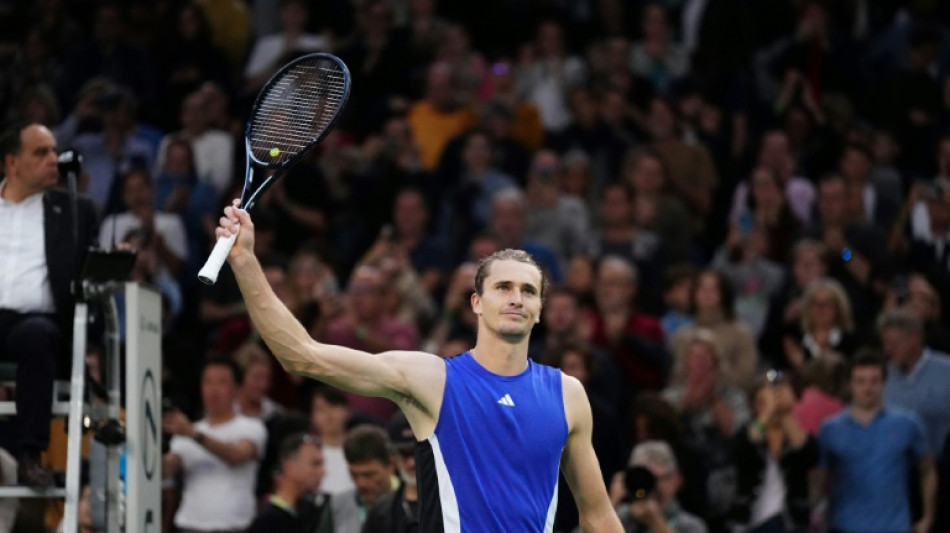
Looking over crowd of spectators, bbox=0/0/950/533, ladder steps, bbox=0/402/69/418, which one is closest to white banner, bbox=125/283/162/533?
ladder steps, bbox=0/402/69/418

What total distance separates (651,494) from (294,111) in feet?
12.9

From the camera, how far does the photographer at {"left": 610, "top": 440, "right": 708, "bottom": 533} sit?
10.0m

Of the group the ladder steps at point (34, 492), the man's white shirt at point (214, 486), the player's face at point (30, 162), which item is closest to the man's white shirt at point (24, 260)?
the player's face at point (30, 162)

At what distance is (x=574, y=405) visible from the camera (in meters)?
6.95

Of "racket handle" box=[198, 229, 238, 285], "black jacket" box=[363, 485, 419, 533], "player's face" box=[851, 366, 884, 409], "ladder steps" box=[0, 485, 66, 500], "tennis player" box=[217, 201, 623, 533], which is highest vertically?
"racket handle" box=[198, 229, 238, 285]

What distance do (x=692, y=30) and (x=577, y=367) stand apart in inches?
257

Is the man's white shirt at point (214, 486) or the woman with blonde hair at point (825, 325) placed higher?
the woman with blonde hair at point (825, 325)

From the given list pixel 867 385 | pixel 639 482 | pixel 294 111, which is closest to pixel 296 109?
pixel 294 111

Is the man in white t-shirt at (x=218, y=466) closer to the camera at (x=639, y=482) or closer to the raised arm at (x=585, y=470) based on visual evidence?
the camera at (x=639, y=482)

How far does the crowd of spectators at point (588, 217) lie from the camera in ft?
37.1

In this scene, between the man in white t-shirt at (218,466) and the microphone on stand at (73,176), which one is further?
the man in white t-shirt at (218,466)

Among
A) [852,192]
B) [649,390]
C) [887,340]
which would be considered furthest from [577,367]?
[852,192]

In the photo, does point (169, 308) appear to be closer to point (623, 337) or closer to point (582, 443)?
point (623, 337)

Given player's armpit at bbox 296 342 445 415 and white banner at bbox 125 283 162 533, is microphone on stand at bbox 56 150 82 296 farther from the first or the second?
player's armpit at bbox 296 342 445 415
